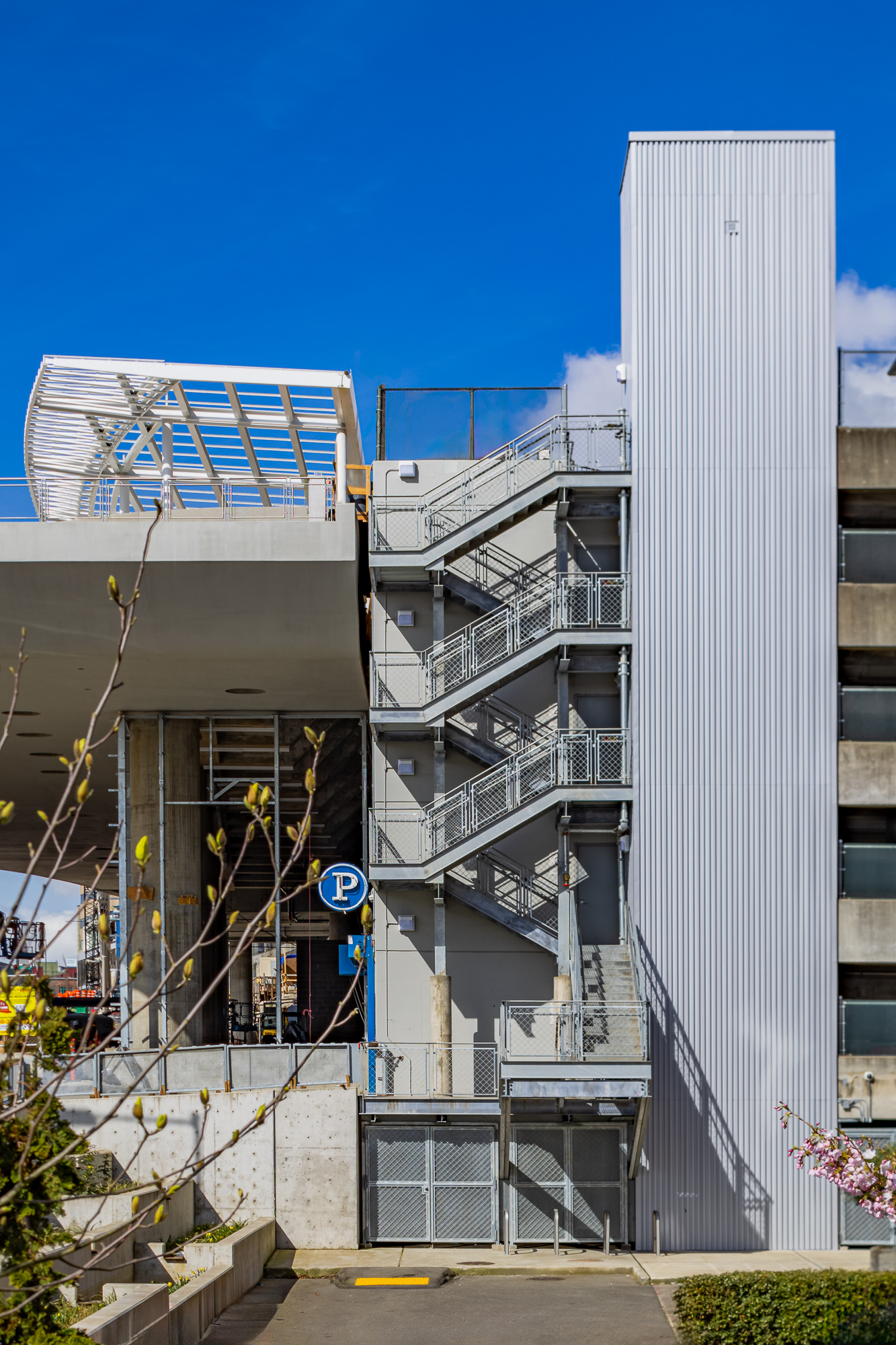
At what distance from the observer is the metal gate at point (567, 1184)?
2505cm

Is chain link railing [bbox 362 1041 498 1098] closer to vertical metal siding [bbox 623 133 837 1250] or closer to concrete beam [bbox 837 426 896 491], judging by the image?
vertical metal siding [bbox 623 133 837 1250]

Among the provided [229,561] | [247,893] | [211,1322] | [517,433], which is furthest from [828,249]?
[247,893]

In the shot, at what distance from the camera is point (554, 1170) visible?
2516 centimetres

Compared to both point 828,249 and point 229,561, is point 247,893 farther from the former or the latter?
point 828,249

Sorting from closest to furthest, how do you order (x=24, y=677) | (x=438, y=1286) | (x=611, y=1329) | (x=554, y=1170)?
(x=611, y=1329)
(x=438, y=1286)
(x=554, y=1170)
(x=24, y=677)

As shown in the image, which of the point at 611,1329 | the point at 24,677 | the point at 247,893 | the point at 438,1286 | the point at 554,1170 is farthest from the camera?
the point at 247,893

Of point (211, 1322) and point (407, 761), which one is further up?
point (407, 761)

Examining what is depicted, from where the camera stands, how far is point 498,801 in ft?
88.5

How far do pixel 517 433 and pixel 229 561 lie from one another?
668cm

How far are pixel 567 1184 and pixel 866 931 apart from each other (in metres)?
Result: 7.35

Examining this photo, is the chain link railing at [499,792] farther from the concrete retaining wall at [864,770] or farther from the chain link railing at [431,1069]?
the concrete retaining wall at [864,770]

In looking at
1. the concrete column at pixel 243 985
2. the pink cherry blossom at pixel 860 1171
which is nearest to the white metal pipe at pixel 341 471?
the pink cherry blossom at pixel 860 1171

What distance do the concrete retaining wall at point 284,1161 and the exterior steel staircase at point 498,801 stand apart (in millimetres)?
4602

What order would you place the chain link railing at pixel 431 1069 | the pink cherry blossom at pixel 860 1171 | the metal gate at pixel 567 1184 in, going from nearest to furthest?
1. the pink cherry blossom at pixel 860 1171
2. the metal gate at pixel 567 1184
3. the chain link railing at pixel 431 1069
